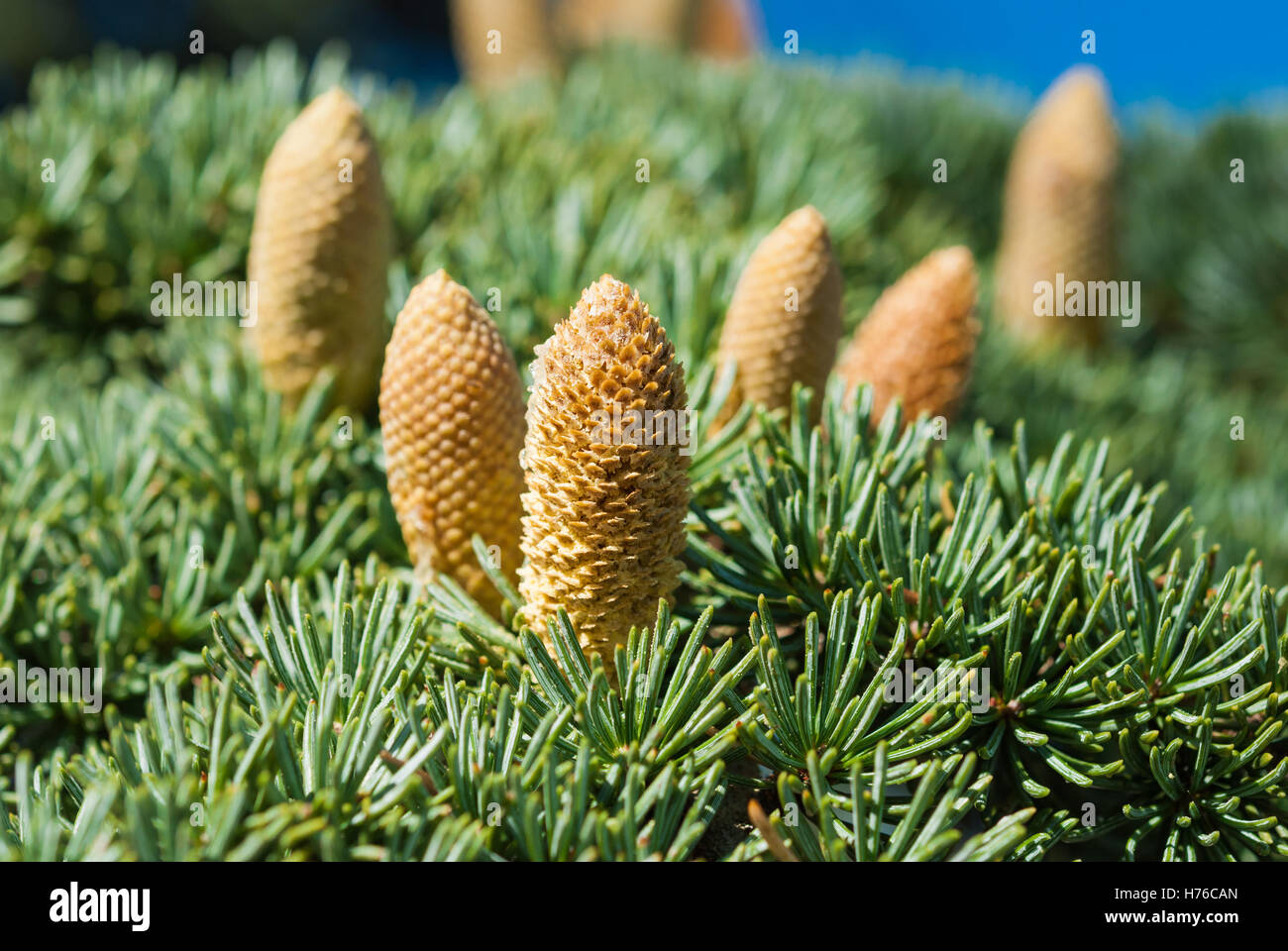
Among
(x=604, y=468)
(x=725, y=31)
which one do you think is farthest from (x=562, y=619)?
(x=725, y=31)

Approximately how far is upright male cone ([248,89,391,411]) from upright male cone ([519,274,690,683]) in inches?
9.3

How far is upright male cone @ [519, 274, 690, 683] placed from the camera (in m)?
0.40

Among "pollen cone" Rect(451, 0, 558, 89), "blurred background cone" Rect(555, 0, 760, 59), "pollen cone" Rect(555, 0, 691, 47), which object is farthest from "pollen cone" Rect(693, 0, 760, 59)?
"pollen cone" Rect(451, 0, 558, 89)

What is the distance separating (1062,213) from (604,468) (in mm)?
744

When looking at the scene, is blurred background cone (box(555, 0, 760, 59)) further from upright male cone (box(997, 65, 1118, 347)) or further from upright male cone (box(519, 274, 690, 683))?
upright male cone (box(519, 274, 690, 683))

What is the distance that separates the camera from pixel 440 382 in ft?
1.53

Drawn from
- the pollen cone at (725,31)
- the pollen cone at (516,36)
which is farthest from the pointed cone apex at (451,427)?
the pollen cone at (725,31)

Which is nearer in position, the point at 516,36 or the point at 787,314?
the point at 787,314

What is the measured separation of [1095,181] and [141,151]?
814 mm

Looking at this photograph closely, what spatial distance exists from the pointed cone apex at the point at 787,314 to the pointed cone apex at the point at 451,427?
5.5 inches

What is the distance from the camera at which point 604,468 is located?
401 mm

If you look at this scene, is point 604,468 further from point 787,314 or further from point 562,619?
point 787,314
